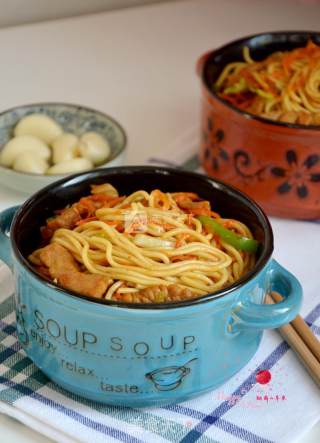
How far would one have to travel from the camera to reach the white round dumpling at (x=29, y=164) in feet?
4.75

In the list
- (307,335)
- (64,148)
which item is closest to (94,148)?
(64,148)

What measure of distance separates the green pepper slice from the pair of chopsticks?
124 millimetres

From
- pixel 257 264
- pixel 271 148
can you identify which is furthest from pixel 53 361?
pixel 271 148

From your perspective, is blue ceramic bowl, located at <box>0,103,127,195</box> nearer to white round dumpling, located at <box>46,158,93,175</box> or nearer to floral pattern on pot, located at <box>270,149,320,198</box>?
white round dumpling, located at <box>46,158,93,175</box>

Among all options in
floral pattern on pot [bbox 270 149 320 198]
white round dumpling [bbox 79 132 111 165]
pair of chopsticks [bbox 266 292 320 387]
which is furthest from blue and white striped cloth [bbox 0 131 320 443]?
white round dumpling [bbox 79 132 111 165]

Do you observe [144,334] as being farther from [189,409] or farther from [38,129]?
[38,129]

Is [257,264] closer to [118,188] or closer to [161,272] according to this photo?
[161,272]

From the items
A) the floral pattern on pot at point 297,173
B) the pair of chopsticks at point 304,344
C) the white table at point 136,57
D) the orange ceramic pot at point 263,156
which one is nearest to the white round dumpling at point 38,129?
the white table at point 136,57

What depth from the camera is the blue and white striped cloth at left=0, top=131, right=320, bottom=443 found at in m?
0.98

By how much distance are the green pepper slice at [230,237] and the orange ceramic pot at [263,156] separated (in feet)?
0.89

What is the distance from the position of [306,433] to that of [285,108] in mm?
623

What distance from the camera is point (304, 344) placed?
112cm

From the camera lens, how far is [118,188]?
1.24 metres

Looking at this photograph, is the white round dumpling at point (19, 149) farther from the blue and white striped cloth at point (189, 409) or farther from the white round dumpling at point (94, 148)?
the blue and white striped cloth at point (189, 409)
